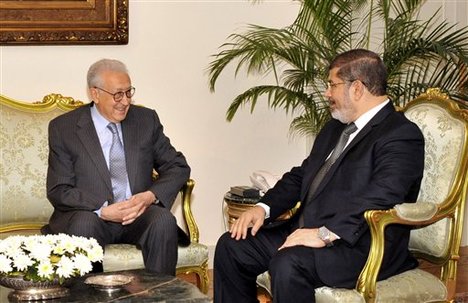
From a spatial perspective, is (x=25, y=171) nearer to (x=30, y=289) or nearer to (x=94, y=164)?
(x=94, y=164)

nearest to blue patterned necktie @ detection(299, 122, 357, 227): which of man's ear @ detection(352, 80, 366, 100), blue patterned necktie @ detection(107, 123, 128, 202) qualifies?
man's ear @ detection(352, 80, 366, 100)

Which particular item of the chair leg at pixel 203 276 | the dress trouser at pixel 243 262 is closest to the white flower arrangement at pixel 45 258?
the dress trouser at pixel 243 262

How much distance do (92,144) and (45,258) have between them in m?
1.39

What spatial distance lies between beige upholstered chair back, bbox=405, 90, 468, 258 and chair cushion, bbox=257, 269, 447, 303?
0.75 feet

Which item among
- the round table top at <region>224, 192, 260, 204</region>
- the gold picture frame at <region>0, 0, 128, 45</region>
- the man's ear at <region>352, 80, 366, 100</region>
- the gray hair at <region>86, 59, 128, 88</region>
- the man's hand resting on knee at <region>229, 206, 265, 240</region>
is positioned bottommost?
the round table top at <region>224, 192, 260, 204</region>

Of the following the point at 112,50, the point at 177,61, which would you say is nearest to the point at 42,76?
the point at 112,50

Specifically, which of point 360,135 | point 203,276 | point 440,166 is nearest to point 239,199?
point 203,276

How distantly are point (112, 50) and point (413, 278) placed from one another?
2.53 m

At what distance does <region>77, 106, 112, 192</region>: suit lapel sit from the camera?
4887 millimetres

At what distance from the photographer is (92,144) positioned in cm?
492

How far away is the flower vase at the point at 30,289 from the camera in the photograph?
143 inches

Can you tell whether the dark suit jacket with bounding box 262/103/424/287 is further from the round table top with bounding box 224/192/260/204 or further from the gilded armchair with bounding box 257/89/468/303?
the round table top with bounding box 224/192/260/204

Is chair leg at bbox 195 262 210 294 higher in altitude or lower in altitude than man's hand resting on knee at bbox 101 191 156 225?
lower

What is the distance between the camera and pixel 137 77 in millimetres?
5855
